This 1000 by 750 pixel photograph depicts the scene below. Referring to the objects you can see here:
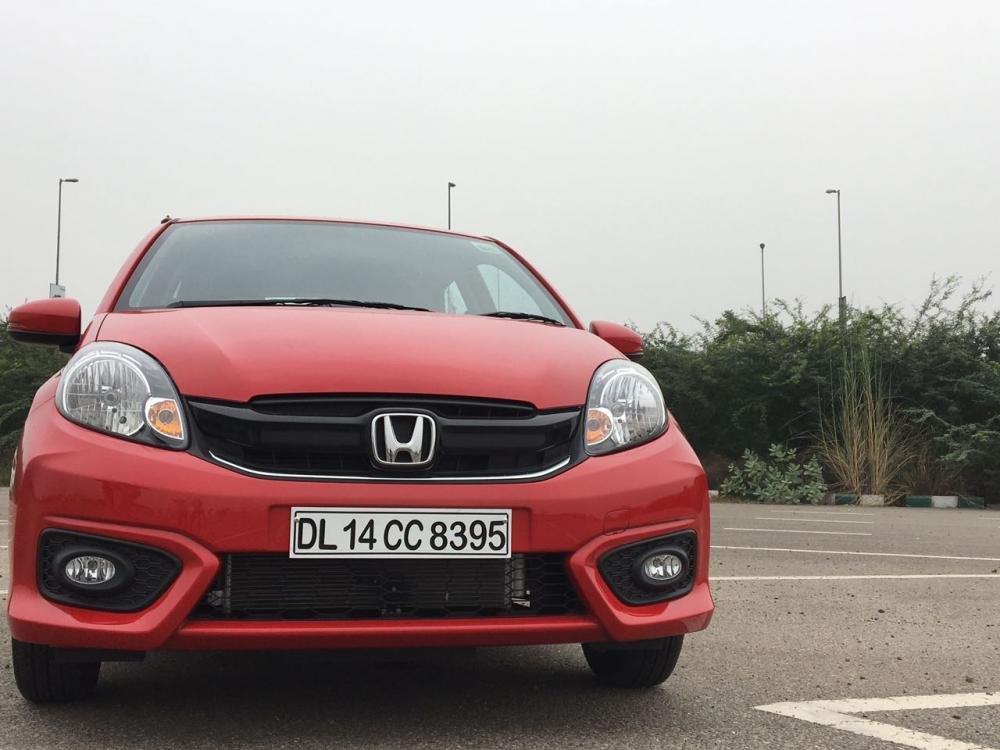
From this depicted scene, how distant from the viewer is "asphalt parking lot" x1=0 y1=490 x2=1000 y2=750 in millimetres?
2727

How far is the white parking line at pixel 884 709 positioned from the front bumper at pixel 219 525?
586 mm

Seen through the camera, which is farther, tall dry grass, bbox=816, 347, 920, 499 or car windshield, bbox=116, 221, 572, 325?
tall dry grass, bbox=816, 347, 920, 499

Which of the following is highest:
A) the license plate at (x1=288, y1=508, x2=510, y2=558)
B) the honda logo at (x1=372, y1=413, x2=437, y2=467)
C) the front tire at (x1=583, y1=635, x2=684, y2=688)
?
the honda logo at (x1=372, y1=413, x2=437, y2=467)

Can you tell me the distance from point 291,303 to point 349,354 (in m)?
0.74

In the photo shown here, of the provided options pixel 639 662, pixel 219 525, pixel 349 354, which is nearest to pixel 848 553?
pixel 639 662

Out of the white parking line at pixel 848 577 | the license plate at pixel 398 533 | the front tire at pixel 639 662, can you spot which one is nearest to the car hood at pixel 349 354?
the license plate at pixel 398 533

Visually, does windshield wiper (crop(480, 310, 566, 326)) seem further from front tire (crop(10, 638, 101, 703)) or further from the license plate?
front tire (crop(10, 638, 101, 703))

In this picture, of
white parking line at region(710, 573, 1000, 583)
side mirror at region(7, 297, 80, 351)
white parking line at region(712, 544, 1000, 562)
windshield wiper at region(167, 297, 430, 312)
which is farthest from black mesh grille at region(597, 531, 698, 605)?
white parking line at region(712, 544, 1000, 562)

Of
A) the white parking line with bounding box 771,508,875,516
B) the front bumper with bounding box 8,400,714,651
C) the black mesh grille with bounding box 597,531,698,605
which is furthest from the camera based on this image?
the white parking line with bounding box 771,508,875,516

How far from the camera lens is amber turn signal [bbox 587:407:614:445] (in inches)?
113

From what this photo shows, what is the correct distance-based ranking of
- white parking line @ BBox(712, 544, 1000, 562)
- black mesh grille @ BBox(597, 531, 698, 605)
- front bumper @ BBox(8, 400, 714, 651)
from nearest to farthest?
front bumper @ BBox(8, 400, 714, 651) → black mesh grille @ BBox(597, 531, 698, 605) → white parking line @ BBox(712, 544, 1000, 562)

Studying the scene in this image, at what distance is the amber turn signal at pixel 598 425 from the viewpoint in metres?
2.87

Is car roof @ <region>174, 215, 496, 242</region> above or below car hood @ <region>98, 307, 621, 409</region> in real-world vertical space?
above

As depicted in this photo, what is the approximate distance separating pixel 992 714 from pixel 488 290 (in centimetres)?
209
